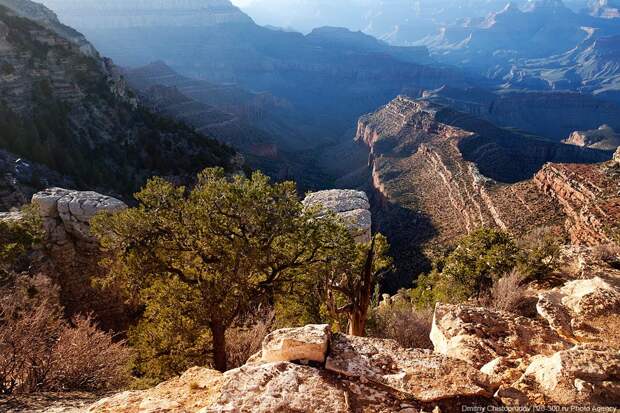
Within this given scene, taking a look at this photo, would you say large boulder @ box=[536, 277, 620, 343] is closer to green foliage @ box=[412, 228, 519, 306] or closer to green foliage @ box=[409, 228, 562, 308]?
green foliage @ box=[409, 228, 562, 308]

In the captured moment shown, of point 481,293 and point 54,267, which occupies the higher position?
point 481,293


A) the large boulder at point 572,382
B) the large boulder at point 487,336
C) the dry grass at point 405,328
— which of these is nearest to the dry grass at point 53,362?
the dry grass at point 405,328

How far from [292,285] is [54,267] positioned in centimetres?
1464

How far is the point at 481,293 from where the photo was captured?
17781 mm

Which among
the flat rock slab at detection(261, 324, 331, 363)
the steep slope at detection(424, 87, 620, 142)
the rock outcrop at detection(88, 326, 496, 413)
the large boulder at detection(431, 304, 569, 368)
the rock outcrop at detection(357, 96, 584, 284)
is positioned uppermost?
the steep slope at detection(424, 87, 620, 142)

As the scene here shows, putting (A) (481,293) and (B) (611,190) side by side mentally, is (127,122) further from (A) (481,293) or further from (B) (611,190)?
(B) (611,190)

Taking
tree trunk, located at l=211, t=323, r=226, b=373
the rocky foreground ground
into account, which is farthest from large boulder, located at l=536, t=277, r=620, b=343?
tree trunk, located at l=211, t=323, r=226, b=373

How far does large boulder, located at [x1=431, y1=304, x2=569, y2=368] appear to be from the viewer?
8.18 metres

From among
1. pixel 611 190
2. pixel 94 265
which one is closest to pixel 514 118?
pixel 611 190

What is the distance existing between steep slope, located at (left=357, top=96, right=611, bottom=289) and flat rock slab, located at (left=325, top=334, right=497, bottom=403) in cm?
3253

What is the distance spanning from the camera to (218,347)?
497 inches

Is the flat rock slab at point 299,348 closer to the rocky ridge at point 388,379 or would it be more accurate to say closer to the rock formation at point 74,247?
the rocky ridge at point 388,379

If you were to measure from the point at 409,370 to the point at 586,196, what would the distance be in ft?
121

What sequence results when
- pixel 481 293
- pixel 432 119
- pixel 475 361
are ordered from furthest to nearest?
pixel 432 119 < pixel 481 293 < pixel 475 361
